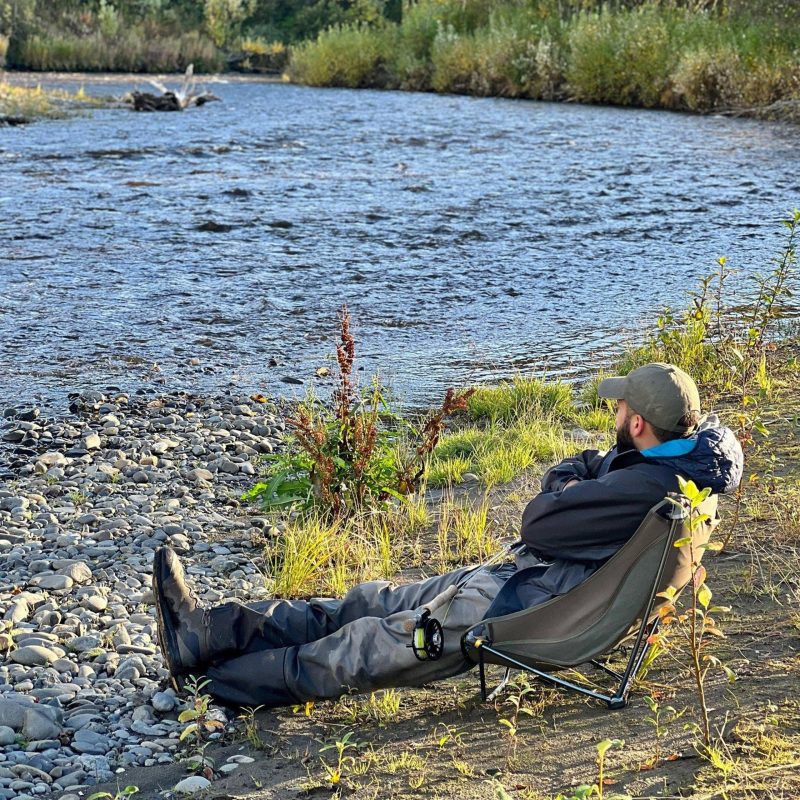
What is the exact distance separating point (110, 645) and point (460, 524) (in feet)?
5.53

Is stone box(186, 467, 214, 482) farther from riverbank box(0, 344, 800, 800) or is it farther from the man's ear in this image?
the man's ear

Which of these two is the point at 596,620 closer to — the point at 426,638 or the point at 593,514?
the point at 593,514

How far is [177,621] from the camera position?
12.9 feet

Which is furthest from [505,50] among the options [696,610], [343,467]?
[696,610]

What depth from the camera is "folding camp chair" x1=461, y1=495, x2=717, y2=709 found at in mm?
3564

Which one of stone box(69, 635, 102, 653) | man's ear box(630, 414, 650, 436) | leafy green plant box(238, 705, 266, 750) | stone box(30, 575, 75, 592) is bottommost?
leafy green plant box(238, 705, 266, 750)

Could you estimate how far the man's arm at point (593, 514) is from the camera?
3.61 meters

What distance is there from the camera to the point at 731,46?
2342 centimetres

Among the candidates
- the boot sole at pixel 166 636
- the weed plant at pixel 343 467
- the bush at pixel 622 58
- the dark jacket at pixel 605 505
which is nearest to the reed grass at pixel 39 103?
the bush at pixel 622 58

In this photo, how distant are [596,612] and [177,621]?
1.43 meters

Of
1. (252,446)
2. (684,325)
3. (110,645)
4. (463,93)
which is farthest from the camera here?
(463,93)

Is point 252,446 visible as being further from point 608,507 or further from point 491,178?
point 491,178

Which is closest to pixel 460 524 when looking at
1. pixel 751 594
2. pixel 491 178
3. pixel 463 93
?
pixel 751 594

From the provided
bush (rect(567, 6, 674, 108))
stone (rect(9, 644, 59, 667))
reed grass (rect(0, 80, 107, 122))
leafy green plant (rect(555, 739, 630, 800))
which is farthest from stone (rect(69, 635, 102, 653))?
bush (rect(567, 6, 674, 108))
